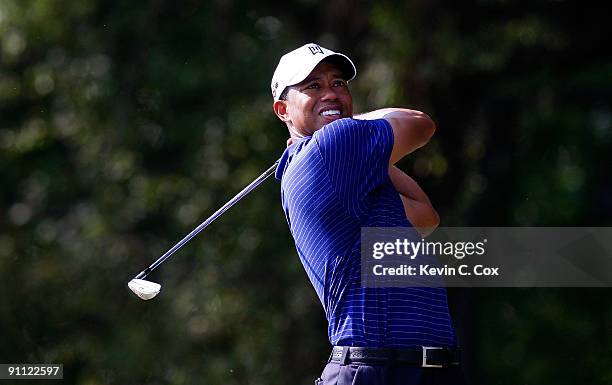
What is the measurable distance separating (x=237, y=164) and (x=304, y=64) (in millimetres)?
5083

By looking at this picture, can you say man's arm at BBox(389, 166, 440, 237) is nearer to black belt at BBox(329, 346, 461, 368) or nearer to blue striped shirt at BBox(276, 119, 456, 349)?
blue striped shirt at BBox(276, 119, 456, 349)

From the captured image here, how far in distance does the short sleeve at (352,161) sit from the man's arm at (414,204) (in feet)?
1.06

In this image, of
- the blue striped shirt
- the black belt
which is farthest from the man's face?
the black belt

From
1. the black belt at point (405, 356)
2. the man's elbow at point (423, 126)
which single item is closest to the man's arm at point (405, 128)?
the man's elbow at point (423, 126)

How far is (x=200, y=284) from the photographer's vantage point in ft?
27.5

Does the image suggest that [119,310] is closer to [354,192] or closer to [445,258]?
[445,258]

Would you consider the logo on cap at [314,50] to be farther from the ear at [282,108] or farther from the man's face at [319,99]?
the ear at [282,108]

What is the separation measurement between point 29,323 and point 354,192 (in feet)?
21.5

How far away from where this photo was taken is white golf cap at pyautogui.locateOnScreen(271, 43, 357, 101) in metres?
3.33

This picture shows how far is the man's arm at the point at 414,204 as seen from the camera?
347cm

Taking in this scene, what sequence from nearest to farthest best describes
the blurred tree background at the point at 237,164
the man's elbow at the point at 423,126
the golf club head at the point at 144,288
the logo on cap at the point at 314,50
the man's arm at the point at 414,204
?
the man's elbow at the point at 423,126, the logo on cap at the point at 314,50, the man's arm at the point at 414,204, the golf club head at the point at 144,288, the blurred tree background at the point at 237,164

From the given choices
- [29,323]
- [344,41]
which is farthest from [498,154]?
[29,323]

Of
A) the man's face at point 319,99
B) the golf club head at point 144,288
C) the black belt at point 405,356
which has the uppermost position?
the man's face at point 319,99

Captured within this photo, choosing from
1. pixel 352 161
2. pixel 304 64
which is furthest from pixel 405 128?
pixel 304 64
